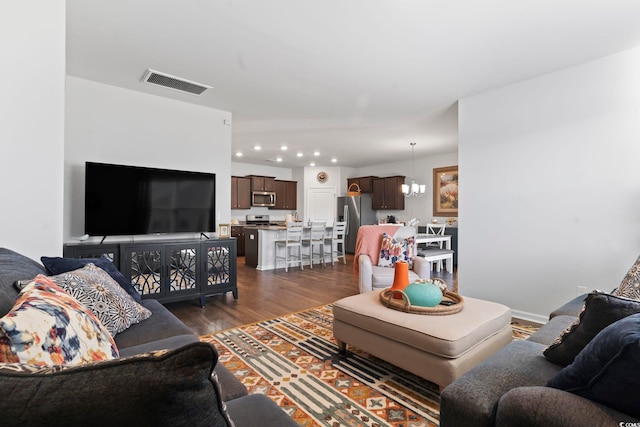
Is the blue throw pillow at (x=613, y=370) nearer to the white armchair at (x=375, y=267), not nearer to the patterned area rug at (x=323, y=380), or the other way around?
the patterned area rug at (x=323, y=380)

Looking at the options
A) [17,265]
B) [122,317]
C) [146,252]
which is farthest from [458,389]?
[146,252]

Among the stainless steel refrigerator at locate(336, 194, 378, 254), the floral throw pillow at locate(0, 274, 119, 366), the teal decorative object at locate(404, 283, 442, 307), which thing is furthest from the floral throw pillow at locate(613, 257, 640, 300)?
the stainless steel refrigerator at locate(336, 194, 378, 254)

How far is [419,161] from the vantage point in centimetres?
779

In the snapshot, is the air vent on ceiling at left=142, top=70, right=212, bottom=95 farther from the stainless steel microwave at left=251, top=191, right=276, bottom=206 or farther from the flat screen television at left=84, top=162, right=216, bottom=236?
the stainless steel microwave at left=251, top=191, right=276, bottom=206

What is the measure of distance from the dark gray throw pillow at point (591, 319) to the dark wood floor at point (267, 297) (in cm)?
263

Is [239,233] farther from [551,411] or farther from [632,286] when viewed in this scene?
[551,411]

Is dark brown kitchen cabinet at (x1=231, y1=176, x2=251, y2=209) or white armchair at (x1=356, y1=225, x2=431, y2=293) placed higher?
dark brown kitchen cabinet at (x1=231, y1=176, x2=251, y2=209)

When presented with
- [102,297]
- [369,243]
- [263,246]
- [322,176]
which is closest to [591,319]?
[102,297]

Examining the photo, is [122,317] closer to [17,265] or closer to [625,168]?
[17,265]

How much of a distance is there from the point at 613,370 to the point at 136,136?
4.28 meters

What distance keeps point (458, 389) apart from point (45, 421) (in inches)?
52.4

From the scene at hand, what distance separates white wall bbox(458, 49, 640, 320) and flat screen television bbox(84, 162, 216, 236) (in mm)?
3273

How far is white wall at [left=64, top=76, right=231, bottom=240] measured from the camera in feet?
10.8

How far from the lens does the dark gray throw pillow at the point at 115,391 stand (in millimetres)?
406
